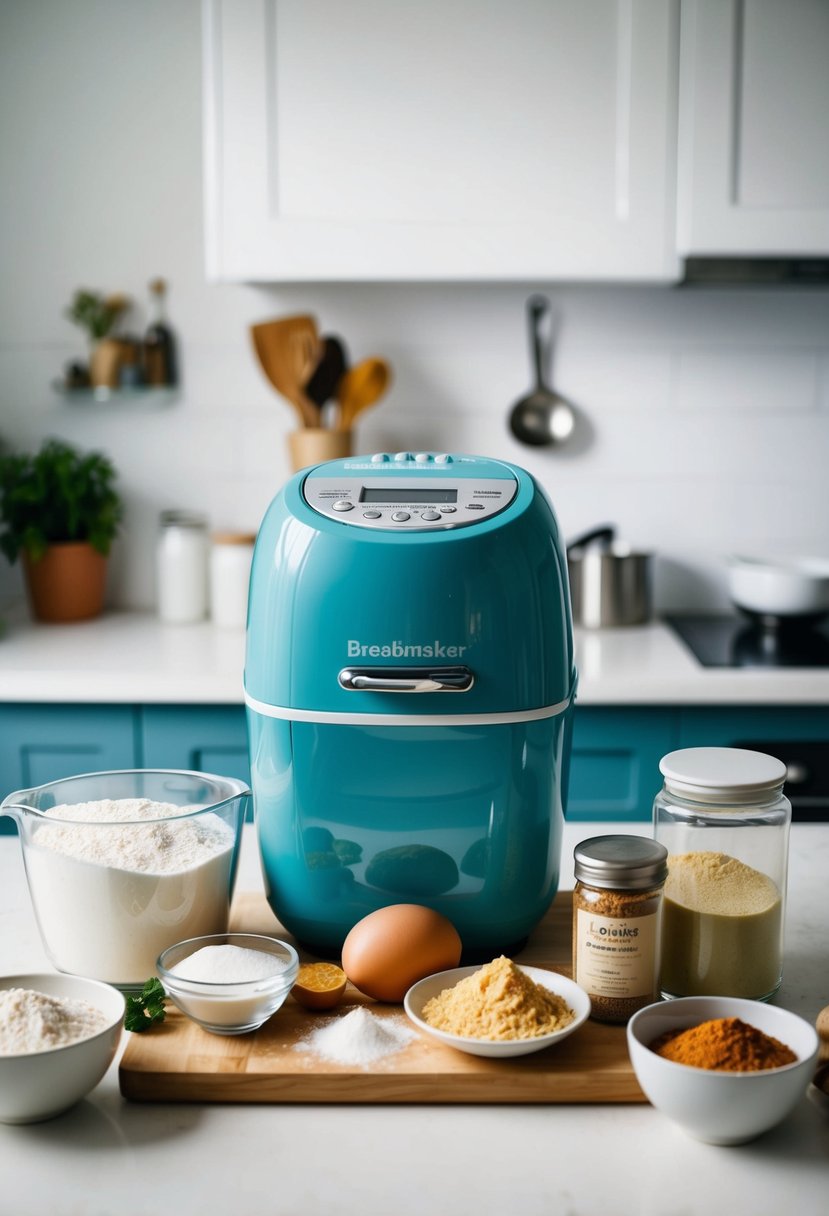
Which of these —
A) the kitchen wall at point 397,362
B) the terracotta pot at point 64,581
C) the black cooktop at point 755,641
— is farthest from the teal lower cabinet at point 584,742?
the kitchen wall at point 397,362

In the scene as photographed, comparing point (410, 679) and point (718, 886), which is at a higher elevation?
point (410, 679)

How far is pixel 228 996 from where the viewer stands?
0.87m

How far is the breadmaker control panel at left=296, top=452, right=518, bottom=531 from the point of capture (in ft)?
3.28

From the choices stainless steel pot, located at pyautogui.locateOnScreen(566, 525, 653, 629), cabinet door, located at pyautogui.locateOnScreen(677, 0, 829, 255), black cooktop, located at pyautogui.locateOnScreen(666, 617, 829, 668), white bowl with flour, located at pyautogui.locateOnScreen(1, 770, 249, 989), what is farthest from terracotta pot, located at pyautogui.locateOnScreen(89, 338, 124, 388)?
white bowl with flour, located at pyautogui.locateOnScreen(1, 770, 249, 989)

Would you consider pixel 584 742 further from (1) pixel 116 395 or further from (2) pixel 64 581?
(1) pixel 116 395

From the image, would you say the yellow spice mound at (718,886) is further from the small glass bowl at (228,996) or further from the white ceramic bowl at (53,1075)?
the white ceramic bowl at (53,1075)

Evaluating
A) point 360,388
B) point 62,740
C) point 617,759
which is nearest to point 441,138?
point 360,388

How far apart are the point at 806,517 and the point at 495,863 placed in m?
1.80

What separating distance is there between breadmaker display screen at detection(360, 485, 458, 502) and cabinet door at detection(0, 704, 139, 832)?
118 cm

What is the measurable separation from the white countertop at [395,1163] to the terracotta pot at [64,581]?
1717 millimetres

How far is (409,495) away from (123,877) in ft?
1.25

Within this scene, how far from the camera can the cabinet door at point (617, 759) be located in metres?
2.06

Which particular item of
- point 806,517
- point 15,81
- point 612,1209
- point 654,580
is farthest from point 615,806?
point 15,81

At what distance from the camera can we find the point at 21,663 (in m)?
2.14
